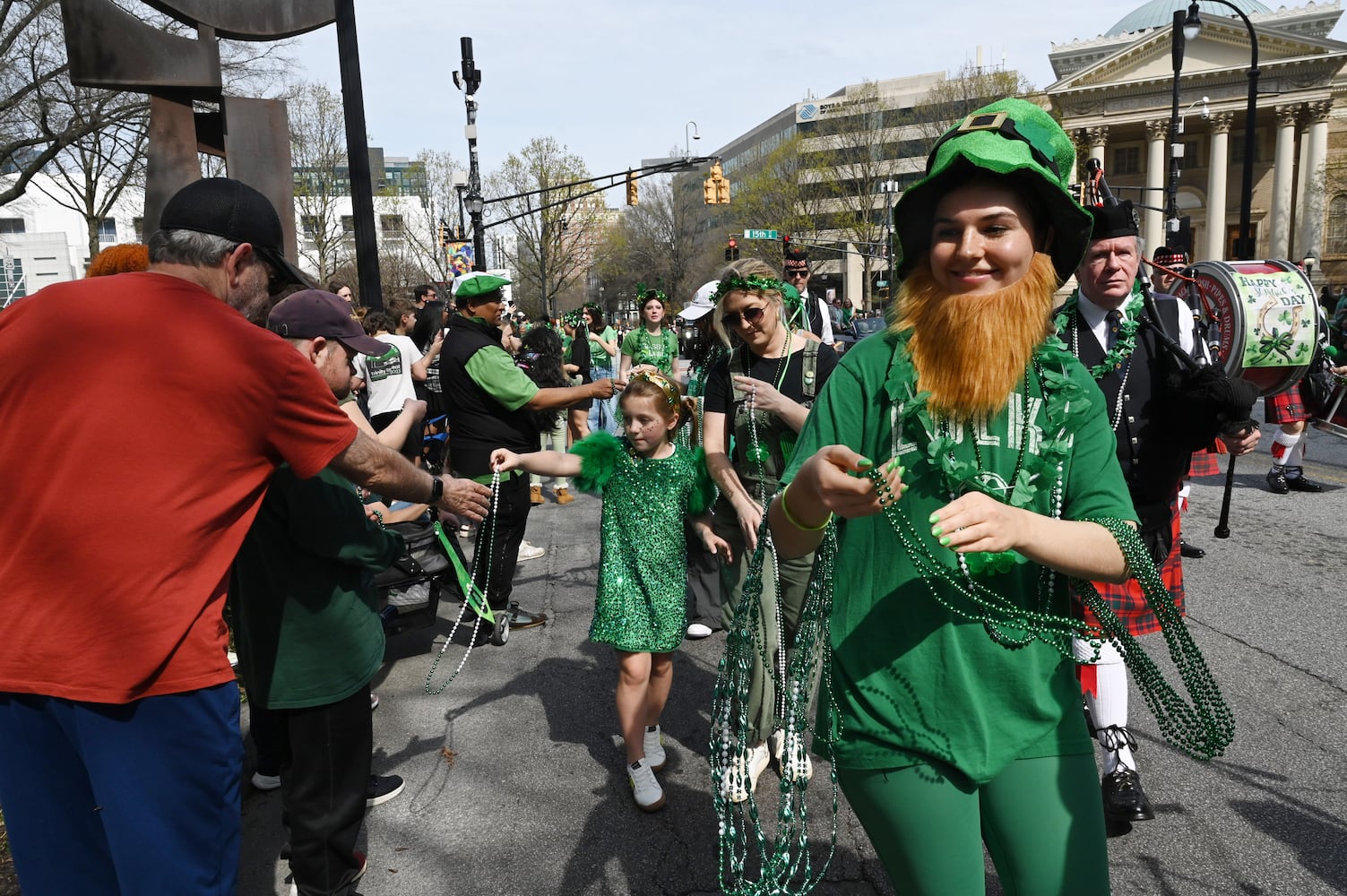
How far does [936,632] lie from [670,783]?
7.61 ft

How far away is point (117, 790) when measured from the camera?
72.6 inches

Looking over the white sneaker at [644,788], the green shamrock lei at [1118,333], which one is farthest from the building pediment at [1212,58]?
the white sneaker at [644,788]

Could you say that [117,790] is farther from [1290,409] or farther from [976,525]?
[1290,409]

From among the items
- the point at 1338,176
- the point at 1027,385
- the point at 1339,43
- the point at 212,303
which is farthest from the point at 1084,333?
the point at 1339,43

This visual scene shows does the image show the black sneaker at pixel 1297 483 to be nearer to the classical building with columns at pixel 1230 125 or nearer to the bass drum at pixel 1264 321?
the bass drum at pixel 1264 321

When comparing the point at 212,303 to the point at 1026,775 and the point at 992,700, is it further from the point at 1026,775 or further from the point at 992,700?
the point at 1026,775

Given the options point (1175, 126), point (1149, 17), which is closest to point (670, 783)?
point (1175, 126)

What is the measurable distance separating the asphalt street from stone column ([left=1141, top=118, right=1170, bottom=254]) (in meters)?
53.8

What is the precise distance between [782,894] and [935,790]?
0.50 m

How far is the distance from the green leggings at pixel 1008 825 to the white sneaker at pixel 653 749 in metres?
2.10

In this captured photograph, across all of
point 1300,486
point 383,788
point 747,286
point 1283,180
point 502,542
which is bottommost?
point 1300,486

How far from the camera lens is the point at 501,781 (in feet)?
12.3

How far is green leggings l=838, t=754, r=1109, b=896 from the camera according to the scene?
165 centimetres

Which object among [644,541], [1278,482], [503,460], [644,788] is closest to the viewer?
[644,788]
